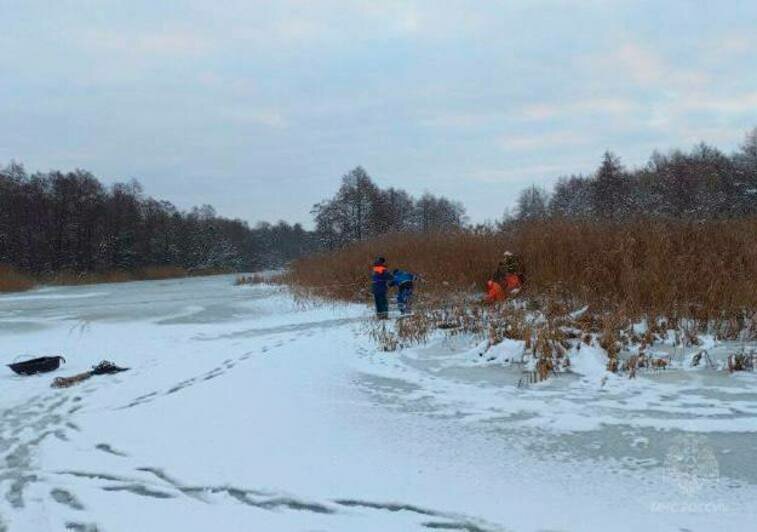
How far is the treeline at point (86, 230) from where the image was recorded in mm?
58625

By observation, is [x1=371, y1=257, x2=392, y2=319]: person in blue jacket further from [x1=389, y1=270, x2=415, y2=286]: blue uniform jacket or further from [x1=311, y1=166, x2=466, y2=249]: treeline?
[x1=311, y1=166, x2=466, y2=249]: treeline

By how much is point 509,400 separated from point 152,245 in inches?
2802

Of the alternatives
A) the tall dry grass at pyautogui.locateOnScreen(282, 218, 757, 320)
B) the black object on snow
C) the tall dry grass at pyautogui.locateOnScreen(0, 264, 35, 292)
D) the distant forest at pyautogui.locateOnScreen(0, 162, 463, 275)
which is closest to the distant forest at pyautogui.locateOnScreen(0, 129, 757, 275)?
the distant forest at pyautogui.locateOnScreen(0, 162, 463, 275)

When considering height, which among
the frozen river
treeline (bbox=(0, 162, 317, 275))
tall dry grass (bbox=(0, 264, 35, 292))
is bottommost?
the frozen river

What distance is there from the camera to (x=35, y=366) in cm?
838

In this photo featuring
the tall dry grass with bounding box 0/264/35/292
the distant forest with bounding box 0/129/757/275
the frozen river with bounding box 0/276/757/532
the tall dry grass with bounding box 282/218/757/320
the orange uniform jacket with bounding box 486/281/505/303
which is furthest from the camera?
the distant forest with bounding box 0/129/757/275

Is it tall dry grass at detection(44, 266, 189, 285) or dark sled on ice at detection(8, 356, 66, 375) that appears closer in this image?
dark sled on ice at detection(8, 356, 66, 375)

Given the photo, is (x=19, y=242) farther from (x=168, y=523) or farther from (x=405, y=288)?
(x=168, y=523)

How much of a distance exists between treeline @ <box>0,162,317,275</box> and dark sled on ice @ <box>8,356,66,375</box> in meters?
41.0

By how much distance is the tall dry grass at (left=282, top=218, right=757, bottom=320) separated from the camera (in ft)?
28.8

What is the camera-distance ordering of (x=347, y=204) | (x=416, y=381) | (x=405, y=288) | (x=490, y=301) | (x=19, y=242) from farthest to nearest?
(x=347, y=204), (x=19, y=242), (x=405, y=288), (x=490, y=301), (x=416, y=381)

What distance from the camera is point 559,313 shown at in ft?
31.6

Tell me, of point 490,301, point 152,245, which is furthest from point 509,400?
point 152,245

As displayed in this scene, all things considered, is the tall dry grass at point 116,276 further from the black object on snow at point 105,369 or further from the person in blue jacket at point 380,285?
the black object on snow at point 105,369
